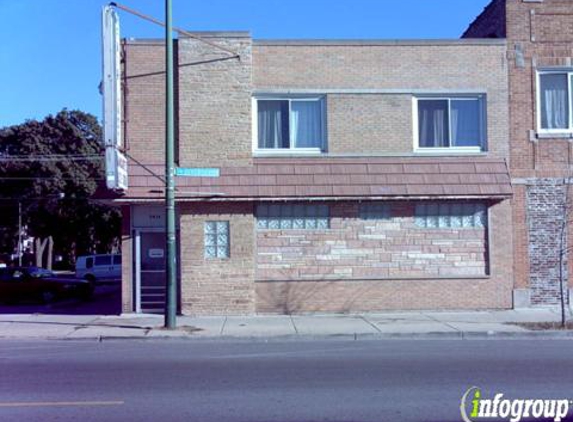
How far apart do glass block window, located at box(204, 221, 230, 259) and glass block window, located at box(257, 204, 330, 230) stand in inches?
35.4

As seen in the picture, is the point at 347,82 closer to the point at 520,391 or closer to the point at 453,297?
the point at 453,297

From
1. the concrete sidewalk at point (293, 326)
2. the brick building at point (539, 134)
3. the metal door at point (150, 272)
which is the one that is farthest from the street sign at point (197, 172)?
the brick building at point (539, 134)

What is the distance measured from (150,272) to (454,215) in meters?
8.07

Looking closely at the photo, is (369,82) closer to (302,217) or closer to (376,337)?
(302,217)

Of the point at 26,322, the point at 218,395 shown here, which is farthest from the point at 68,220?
the point at 218,395

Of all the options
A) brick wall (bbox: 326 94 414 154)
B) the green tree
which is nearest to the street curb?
brick wall (bbox: 326 94 414 154)

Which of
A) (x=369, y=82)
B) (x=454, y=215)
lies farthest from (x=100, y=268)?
(x=454, y=215)

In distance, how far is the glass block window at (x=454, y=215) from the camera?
18.8 meters

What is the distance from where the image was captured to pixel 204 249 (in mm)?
18312

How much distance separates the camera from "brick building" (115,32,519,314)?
18281 millimetres

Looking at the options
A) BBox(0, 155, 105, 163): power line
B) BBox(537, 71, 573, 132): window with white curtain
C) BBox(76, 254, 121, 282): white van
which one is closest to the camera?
BBox(537, 71, 573, 132): window with white curtain

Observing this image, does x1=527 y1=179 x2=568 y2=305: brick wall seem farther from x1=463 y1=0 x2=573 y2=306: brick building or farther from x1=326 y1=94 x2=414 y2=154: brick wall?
x1=326 y1=94 x2=414 y2=154: brick wall

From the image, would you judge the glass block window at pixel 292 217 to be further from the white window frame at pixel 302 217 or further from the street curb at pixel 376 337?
the street curb at pixel 376 337

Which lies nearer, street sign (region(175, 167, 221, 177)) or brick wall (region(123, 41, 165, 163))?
street sign (region(175, 167, 221, 177))
